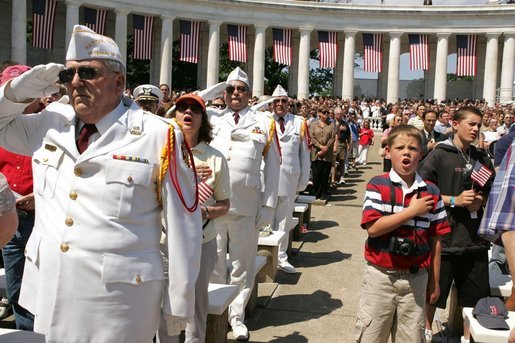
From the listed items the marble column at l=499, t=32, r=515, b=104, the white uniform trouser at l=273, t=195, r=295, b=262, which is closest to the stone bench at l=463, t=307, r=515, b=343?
the white uniform trouser at l=273, t=195, r=295, b=262

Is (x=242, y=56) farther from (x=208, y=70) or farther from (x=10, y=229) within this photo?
(x=10, y=229)

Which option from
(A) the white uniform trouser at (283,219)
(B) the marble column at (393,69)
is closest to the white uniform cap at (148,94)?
(A) the white uniform trouser at (283,219)

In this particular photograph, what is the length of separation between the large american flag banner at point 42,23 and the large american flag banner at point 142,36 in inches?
257

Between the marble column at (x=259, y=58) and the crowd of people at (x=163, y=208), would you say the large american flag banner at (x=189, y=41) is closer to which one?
the marble column at (x=259, y=58)

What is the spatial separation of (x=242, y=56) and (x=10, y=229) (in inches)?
1776

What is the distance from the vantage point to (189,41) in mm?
46625

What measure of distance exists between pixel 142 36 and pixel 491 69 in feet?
94.2

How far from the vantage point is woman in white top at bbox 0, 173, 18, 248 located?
2.59 metres

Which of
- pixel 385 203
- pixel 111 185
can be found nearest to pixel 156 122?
pixel 111 185

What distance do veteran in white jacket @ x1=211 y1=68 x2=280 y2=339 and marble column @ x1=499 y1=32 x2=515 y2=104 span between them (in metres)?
47.9

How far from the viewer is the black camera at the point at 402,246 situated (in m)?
4.91

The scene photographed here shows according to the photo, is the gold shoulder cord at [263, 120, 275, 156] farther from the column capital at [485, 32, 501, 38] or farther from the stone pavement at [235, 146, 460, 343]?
the column capital at [485, 32, 501, 38]

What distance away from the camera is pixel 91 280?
132 inches

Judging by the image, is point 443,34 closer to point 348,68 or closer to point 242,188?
point 348,68
